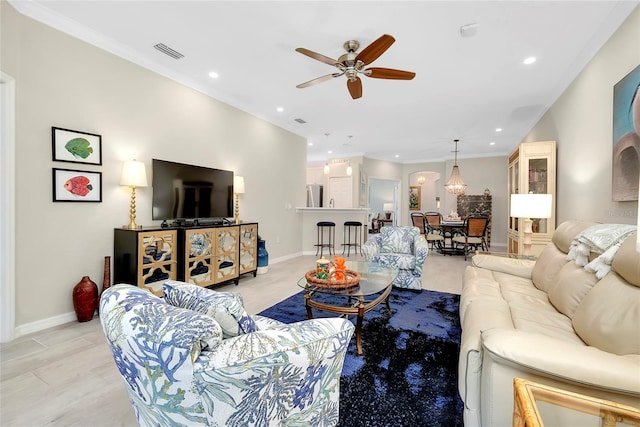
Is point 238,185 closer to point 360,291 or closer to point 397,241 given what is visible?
point 397,241

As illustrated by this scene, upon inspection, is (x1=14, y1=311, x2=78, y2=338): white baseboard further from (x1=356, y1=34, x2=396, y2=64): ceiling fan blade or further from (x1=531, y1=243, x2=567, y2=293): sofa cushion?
(x1=531, y1=243, x2=567, y2=293): sofa cushion

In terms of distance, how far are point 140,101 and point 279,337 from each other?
345cm

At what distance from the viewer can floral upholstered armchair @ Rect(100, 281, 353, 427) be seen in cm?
80

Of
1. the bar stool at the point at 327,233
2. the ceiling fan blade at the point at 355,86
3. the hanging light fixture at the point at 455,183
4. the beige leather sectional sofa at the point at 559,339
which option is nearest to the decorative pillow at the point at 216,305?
the beige leather sectional sofa at the point at 559,339

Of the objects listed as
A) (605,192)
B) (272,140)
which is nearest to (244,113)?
(272,140)

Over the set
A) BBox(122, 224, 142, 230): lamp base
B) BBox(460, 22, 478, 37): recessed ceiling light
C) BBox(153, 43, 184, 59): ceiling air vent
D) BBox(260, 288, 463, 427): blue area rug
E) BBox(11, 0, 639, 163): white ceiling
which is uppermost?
BBox(153, 43, 184, 59): ceiling air vent

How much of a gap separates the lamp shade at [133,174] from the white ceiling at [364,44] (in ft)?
3.96

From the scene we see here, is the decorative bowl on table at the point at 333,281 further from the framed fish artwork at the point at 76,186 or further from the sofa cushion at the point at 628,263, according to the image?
the framed fish artwork at the point at 76,186

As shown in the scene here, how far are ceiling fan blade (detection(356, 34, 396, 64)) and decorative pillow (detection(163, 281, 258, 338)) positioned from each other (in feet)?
7.19

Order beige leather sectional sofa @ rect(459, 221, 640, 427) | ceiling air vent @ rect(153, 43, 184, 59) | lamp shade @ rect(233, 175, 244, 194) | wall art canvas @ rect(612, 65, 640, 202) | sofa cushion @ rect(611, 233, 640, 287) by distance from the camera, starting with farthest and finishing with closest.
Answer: lamp shade @ rect(233, 175, 244, 194), ceiling air vent @ rect(153, 43, 184, 59), wall art canvas @ rect(612, 65, 640, 202), sofa cushion @ rect(611, 233, 640, 287), beige leather sectional sofa @ rect(459, 221, 640, 427)

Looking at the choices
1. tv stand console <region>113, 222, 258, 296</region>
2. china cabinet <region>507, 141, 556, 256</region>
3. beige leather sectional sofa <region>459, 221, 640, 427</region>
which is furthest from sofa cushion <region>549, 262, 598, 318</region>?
tv stand console <region>113, 222, 258, 296</region>

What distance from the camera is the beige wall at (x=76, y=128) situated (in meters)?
2.37

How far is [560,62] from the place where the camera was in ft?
10.3

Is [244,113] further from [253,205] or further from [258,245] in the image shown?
[258,245]
